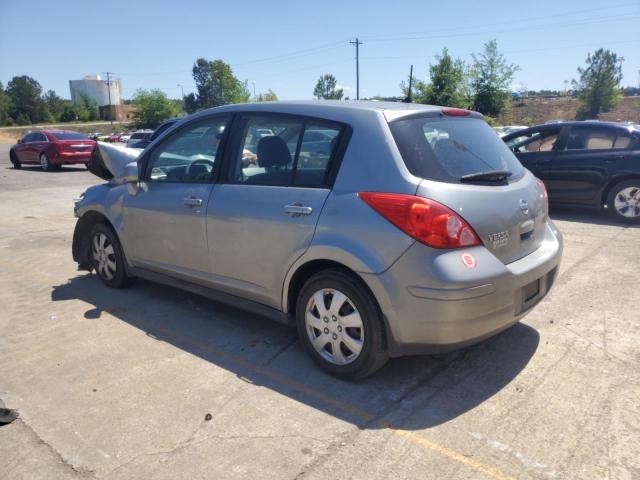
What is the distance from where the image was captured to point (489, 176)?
3381mm

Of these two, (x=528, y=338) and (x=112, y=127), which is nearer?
(x=528, y=338)

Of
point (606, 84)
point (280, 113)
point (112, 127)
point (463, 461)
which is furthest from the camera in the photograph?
point (112, 127)

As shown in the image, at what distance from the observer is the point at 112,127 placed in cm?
8969

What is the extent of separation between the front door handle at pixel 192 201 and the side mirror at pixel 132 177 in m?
0.77

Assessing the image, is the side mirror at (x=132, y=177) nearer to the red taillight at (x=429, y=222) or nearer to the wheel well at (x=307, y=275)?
the wheel well at (x=307, y=275)

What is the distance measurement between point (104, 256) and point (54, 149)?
15.9 m

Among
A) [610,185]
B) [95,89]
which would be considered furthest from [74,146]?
[95,89]

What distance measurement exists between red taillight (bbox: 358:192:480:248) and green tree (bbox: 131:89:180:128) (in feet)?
302

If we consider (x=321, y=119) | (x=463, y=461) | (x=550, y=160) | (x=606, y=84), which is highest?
(x=606, y=84)

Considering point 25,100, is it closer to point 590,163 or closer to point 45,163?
point 45,163

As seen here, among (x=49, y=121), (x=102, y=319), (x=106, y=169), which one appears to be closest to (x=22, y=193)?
(x=106, y=169)

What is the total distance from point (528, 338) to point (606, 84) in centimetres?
6022

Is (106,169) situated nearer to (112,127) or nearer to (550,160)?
(550,160)

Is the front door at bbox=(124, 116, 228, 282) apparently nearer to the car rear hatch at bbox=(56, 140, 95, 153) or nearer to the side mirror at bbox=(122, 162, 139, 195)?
the side mirror at bbox=(122, 162, 139, 195)
